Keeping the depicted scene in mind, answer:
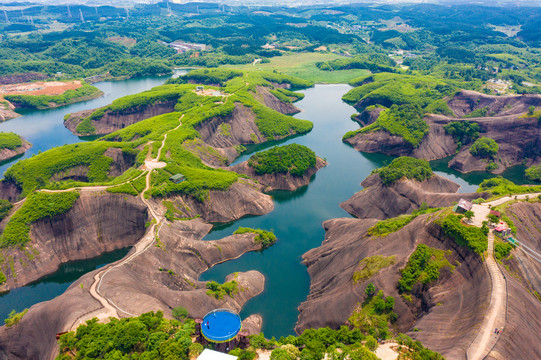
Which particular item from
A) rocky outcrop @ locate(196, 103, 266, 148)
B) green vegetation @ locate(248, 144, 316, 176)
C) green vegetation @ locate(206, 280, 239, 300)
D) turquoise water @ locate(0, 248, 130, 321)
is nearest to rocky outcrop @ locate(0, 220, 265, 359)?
green vegetation @ locate(206, 280, 239, 300)

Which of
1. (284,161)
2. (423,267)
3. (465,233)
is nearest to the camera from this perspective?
(465,233)

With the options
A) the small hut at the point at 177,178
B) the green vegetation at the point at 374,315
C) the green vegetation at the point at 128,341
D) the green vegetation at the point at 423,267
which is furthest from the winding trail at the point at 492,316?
the small hut at the point at 177,178

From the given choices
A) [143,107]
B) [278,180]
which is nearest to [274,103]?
[143,107]

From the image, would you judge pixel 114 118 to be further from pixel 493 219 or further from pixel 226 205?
pixel 493 219

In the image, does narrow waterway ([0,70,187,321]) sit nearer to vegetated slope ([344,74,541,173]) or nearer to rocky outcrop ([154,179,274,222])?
rocky outcrop ([154,179,274,222])

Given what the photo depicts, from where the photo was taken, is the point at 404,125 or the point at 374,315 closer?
the point at 374,315

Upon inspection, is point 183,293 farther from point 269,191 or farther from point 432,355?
point 269,191

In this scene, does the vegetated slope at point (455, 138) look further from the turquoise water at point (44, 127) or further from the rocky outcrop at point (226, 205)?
the turquoise water at point (44, 127)
